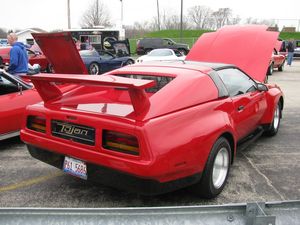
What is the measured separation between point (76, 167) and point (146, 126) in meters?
0.90

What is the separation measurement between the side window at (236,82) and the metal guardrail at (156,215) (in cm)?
263

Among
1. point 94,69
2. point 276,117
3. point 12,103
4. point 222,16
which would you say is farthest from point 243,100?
point 222,16

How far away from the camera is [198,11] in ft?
247

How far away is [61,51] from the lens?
4.77m

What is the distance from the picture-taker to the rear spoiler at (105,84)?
10.0 ft

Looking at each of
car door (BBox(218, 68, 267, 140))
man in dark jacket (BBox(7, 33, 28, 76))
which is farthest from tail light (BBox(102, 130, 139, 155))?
man in dark jacket (BBox(7, 33, 28, 76))

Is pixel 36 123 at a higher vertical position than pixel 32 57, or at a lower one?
lower

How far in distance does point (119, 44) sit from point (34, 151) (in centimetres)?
1746

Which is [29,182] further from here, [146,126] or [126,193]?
[146,126]

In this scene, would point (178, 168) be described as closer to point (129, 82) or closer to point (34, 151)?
point (129, 82)

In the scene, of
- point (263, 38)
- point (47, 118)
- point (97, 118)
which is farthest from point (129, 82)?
point (263, 38)

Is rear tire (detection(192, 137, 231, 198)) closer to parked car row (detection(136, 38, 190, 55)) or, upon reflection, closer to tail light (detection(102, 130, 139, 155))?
tail light (detection(102, 130, 139, 155))

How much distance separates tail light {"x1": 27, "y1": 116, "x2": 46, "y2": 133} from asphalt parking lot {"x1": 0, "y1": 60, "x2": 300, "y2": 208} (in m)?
0.70

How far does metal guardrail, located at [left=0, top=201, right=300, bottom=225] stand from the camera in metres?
1.97
